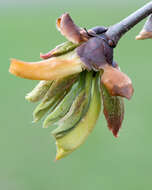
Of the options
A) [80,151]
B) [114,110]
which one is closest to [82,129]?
[114,110]

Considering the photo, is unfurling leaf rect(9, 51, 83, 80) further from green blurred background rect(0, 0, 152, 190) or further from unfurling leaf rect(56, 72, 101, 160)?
green blurred background rect(0, 0, 152, 190)

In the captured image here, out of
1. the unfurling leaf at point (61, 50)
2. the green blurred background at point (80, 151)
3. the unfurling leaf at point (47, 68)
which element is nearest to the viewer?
the unfurling leaf at point (47, 68)

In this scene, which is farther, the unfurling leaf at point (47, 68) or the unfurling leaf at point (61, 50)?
the unfurling leaf at point (61, 50)

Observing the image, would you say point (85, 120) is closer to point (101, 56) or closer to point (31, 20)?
point (101, 56)

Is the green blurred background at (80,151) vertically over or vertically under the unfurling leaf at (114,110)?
over

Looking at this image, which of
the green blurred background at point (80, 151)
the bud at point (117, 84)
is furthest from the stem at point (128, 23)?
the green blurred background at point (80, 151)

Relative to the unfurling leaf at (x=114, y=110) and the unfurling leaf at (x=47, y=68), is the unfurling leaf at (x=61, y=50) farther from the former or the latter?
the unfurling leaf at (x=114, y=110)

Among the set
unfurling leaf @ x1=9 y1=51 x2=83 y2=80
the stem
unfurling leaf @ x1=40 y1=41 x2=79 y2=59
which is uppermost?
unfurling leaf @ x1=40 y1=41 x2=79 y2=59

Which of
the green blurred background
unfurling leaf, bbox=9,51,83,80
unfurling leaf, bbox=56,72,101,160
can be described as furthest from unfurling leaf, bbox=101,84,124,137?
the green blurred background
